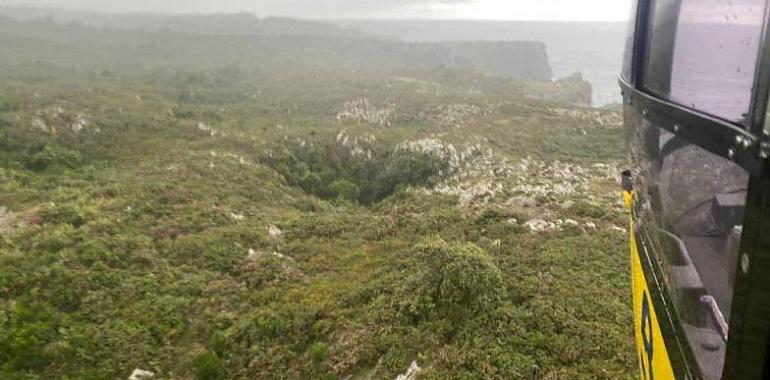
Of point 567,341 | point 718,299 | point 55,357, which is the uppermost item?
point 718,299

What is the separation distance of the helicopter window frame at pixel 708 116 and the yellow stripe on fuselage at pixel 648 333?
1467mm

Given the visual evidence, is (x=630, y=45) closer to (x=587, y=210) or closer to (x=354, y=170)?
(x=587, y=210)

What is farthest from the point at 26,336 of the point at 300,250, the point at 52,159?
the point at 52,159

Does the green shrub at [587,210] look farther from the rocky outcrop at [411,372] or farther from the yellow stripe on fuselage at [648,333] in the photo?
the yellow stripe on fuselage at [648,333]

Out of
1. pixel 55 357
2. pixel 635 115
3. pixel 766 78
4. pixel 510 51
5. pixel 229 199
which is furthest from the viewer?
pixel 510 51

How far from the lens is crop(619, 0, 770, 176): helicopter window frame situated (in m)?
1.77

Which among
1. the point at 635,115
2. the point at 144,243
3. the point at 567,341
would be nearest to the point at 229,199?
the point at 144,243

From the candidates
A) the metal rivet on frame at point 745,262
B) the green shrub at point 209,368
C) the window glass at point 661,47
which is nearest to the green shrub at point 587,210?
the green shrub at point 209,368

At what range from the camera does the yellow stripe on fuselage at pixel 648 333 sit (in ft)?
10.6

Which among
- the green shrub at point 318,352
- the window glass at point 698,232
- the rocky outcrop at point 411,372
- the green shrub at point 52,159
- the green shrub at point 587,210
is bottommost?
the green shrub at point 318,352

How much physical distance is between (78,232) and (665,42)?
15.1m

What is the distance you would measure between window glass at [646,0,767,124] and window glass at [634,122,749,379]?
10.2 inches

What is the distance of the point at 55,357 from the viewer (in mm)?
9070

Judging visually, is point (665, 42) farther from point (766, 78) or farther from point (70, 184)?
point (70, 184)
